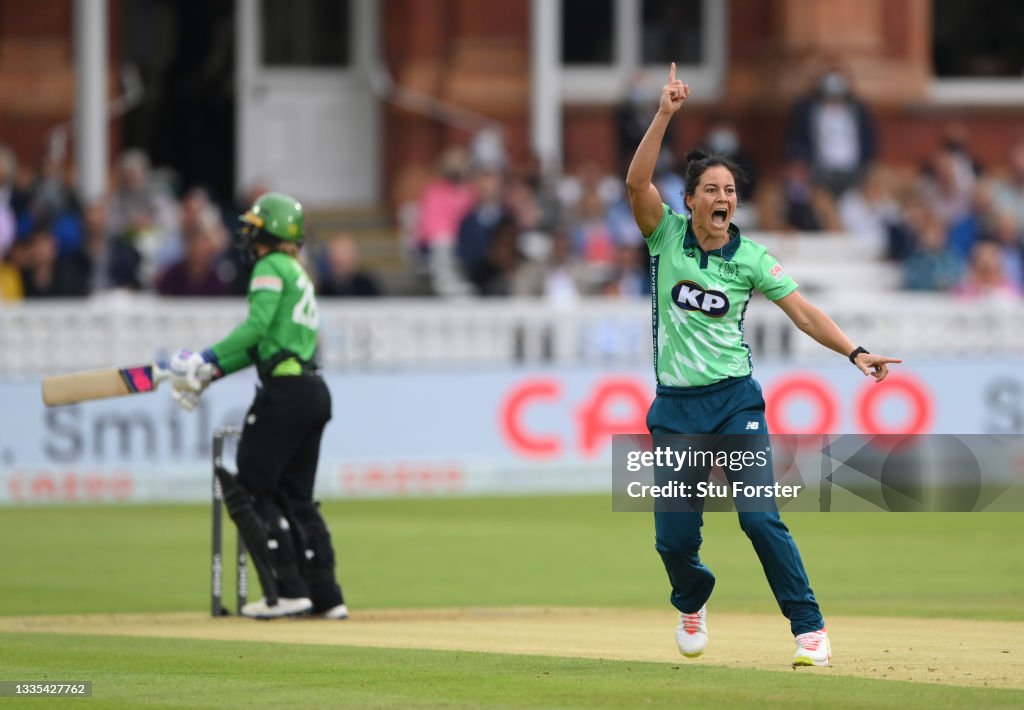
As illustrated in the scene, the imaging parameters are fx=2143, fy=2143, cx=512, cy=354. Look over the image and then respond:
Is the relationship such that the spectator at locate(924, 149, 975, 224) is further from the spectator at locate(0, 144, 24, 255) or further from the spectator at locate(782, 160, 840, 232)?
the spectator at locate(0, 144, 24, 255)

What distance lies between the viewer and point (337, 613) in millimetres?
11852

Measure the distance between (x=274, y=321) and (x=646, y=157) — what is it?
323 cm

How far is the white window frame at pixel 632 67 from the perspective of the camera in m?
25.5

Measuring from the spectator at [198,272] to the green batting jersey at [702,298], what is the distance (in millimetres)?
11667

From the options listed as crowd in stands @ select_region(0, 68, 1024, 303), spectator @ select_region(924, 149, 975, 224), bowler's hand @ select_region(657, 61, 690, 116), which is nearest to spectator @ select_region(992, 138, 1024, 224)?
crowd in stands @ select_region(0, 68, 1024, 303)

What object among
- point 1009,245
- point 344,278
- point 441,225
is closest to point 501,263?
point 441,225

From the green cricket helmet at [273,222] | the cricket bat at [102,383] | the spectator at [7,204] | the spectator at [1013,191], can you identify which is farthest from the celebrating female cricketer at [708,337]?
the spectator at [1013,191]

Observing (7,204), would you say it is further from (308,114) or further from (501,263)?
(308,114)

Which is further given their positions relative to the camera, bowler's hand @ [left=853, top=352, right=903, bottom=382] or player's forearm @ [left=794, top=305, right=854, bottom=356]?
player's forearm @ [left=794, top=305, right=854, bottom=356]

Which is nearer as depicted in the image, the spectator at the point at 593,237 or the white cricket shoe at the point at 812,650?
the white cricket shoe at the point at 812,650

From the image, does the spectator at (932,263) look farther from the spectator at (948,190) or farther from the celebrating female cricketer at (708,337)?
the celebrating female cricketer at (708,337)

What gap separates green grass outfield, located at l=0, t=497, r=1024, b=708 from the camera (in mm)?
8391

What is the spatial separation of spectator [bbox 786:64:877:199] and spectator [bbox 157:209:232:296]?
21.9ft

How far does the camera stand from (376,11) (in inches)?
987
